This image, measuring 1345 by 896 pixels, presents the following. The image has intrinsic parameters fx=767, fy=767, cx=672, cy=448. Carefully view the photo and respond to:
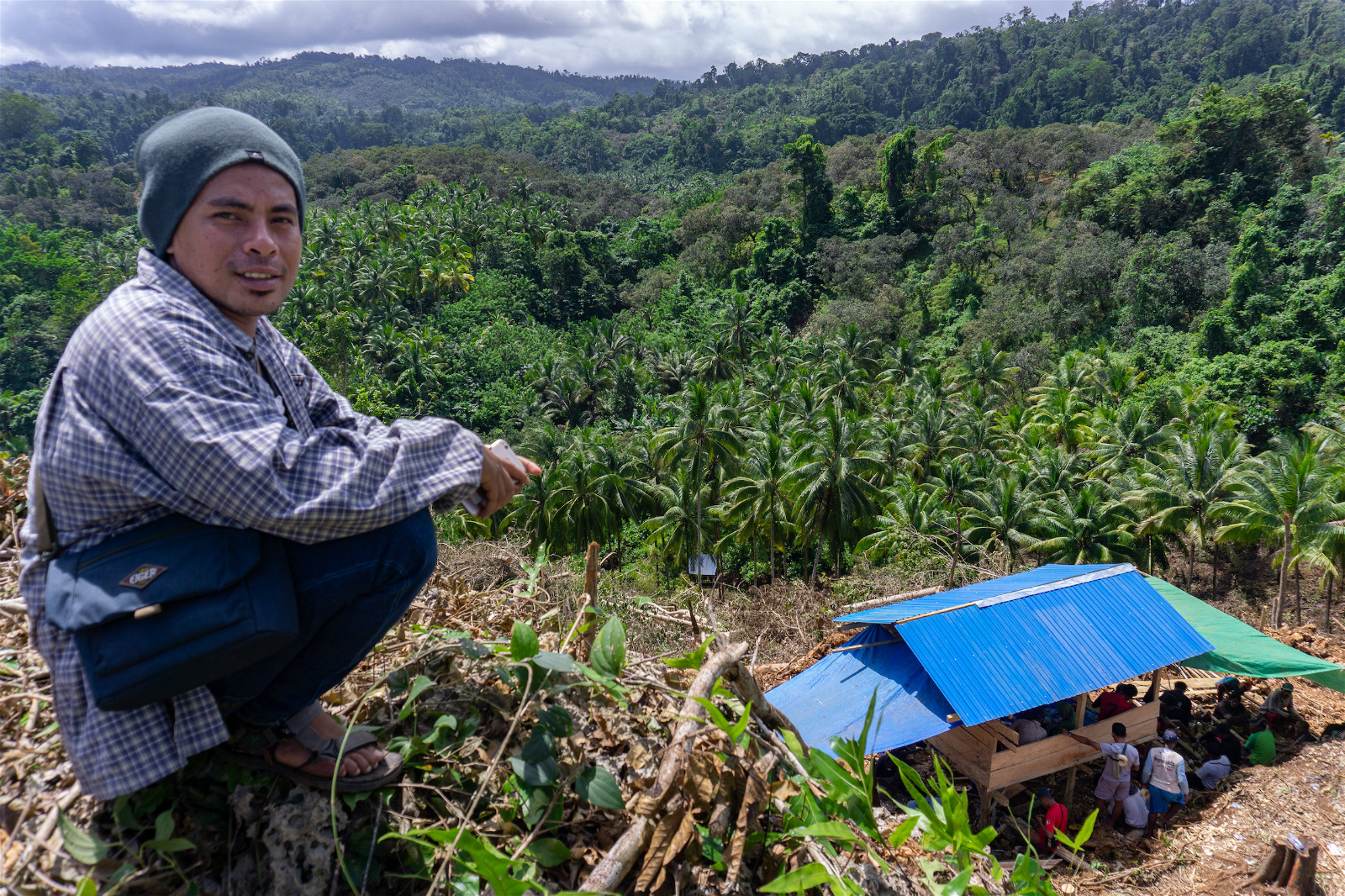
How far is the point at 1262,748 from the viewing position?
983cm

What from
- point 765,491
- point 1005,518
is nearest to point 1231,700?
point 1005,518

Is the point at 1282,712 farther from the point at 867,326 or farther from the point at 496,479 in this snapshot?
the point at 867,326

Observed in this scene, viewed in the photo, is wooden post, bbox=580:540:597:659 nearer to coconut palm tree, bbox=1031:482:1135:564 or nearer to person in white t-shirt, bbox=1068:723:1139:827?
person in white t-shirt, bbox=1068:723:1139:827

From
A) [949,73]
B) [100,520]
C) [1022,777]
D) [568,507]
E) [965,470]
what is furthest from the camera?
[949,73]

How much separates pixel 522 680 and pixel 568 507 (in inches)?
1030

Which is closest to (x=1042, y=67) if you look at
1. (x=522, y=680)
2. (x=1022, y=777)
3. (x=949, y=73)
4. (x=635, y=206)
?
(x=949, y=73)

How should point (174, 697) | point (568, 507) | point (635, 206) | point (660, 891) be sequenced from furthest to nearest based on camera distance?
point (635, 206)
point (568, 507)
point (660, 891)
point (174, 697)

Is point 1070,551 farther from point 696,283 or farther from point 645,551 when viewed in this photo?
point 696,283

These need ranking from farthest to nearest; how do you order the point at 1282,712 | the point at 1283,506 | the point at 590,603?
the point at 1283,506 → the point at 1282,712 → the point at 590,603

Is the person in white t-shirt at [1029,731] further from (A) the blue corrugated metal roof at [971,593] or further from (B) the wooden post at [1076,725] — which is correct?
(A) the blue corrugated metal roof at [971,593]

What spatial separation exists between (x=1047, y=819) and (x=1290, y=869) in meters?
2.14

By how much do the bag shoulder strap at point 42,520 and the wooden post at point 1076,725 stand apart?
1027 cm

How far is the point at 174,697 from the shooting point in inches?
63.6

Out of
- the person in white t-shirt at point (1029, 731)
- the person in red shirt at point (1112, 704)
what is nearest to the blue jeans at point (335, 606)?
the person in white t-shirt at point (1029, 731)
